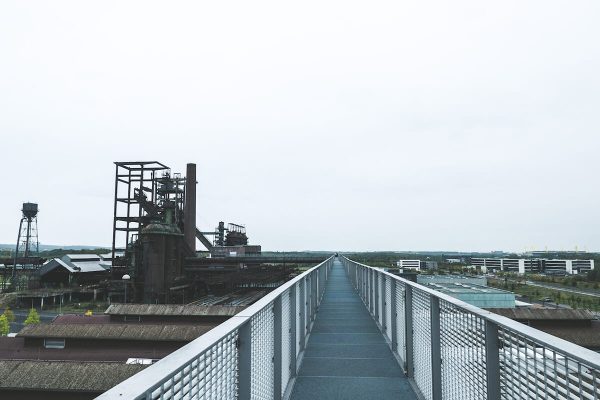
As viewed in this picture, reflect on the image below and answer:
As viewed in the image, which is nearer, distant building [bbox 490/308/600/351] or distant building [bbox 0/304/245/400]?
distant building [bbox 0/304/245/400]

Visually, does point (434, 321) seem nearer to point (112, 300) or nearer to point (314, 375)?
point (314, 375)

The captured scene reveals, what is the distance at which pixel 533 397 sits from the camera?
6.59 ft

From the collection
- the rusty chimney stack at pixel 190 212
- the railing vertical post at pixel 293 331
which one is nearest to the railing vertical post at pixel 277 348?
the railing vertical post at pixel 293 331

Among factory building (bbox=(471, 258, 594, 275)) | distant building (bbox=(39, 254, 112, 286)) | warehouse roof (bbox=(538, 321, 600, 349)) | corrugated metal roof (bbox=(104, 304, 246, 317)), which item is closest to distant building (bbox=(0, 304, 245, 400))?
corrugated metal roof (bbox=(104, 304, 246, 317))

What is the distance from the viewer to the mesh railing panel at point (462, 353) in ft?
9.01

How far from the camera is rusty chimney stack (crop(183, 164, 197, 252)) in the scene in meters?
52.0

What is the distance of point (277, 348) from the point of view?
388cm

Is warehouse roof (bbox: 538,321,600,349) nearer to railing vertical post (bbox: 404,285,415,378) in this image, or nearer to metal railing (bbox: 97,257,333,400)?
railing vertical post (bbox: 404,285,415,378)

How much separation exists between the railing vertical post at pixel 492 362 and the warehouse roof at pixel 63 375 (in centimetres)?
1535

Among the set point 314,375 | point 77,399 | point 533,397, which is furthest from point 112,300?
point 533,397

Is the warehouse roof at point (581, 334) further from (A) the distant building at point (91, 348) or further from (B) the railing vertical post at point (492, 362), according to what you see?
(B) the railing vertical post at point (492, 362)

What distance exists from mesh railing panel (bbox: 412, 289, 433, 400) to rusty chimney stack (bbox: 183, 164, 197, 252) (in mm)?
49550

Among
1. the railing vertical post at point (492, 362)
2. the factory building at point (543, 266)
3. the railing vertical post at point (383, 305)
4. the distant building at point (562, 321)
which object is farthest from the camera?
the factory building at point (543, 266)

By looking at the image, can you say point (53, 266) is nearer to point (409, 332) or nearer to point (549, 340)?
point (409, 332)
